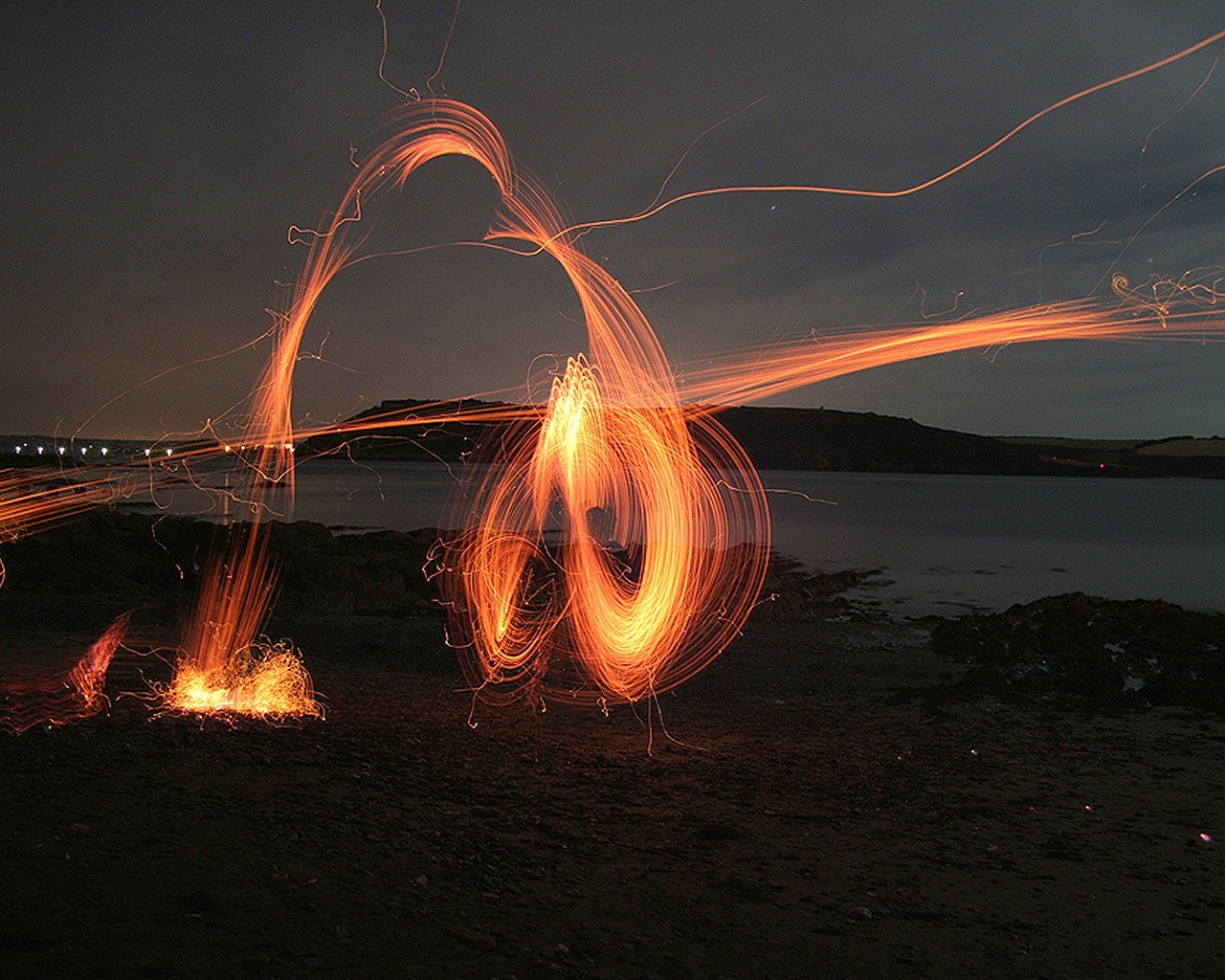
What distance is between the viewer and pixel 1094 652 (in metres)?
14.7

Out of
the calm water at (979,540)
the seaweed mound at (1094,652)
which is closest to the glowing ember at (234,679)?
the seaweed mound at (1094,652)

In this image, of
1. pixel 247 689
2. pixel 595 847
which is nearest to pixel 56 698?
pixel 247 689

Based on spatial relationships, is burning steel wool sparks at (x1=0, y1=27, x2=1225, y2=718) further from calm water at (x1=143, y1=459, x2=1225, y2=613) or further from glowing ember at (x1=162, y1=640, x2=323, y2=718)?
calm water at (x1=143, y1=459, x2=1225, y2=613)

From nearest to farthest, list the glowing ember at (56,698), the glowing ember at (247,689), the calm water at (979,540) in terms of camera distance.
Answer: the glowing ember at (56,698) < the glowing ember at (247,689) < the calm water at (979,540)

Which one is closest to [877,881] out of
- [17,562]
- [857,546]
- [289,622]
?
[289,622]

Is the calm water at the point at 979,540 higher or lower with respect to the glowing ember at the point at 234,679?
higher

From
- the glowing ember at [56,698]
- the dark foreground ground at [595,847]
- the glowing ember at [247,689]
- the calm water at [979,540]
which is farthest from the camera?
the calm water at [979,540]

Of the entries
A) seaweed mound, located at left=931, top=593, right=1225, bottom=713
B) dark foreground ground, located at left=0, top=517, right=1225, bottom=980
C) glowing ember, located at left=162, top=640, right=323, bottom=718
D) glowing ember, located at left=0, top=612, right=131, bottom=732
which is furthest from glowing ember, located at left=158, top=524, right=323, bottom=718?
seaweed mound, located at left=931, top=593, right=1225, bottom=713

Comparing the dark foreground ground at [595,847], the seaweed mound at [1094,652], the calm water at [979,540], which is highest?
the calm water at [979,540]

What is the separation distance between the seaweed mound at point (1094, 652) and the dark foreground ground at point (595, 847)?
7.75 feet

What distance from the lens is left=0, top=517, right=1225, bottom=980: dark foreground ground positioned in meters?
4.46

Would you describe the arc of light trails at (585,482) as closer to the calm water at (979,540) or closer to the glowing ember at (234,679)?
the glowing ember at (234,679)

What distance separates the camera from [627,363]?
11695 mm

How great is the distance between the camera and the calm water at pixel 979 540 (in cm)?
3338
